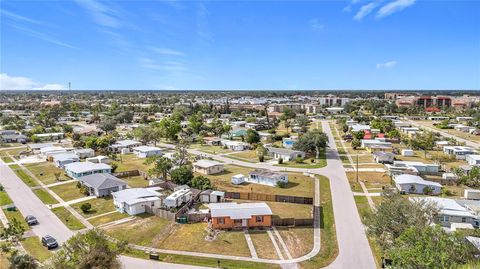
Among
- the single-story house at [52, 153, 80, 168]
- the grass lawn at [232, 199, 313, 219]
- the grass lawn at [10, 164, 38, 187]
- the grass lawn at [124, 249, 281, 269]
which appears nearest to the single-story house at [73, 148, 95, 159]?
the single-story house at [52, 153, 80, 168]

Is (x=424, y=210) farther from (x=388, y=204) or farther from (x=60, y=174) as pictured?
(x=60, y=174)

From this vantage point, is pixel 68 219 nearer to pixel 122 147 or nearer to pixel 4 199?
pixel 4 199

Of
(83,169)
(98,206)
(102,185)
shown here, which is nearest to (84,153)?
(83,169)

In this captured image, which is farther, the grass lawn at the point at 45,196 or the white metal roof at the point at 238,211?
the grass lawn at the point at 45,196

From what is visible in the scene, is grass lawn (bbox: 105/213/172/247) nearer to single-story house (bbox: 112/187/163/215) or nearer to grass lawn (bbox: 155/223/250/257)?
grass lawn (bbox: 155/223/250/257)

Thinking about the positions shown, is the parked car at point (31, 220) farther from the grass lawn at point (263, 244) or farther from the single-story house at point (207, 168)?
the single-story house at point (207, 168)

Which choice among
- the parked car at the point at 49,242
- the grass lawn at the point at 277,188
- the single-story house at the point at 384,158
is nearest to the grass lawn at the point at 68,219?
the parked car at the point at 49,242
